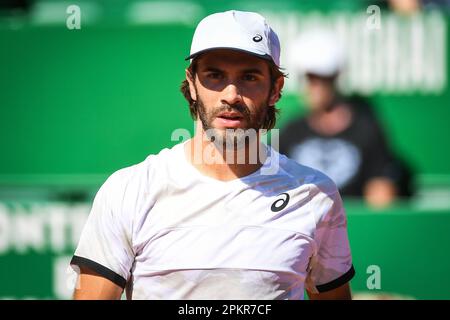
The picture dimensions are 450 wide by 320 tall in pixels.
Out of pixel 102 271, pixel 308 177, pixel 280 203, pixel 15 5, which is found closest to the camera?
pixel 102 271

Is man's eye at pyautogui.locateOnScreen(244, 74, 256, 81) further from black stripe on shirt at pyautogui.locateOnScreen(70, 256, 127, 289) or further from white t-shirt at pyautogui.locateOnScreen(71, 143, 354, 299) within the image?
black stripe on shirt at pyautogui.locateOnScreen(70, 256, 127, 289)

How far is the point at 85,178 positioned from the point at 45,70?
847mm

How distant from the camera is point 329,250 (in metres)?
3.21

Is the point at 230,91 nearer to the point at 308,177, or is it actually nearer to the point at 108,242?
the point at 308,177

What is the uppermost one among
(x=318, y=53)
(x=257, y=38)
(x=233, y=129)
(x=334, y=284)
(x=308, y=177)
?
(x=318, y=53)

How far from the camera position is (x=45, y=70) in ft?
20.9

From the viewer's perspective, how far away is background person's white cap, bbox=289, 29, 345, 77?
6.50 m

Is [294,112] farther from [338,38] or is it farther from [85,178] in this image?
[85,178]

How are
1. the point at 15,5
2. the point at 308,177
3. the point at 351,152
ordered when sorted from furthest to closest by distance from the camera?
the point at 15,5
the point at 351,152
the point at 308,177

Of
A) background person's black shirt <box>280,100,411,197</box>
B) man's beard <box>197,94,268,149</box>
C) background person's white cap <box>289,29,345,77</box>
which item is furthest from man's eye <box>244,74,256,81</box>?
background person's white cap <box>289,29,345,77</box>

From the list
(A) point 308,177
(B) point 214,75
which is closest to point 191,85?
(B) point 214,75

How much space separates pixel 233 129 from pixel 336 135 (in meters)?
3.55

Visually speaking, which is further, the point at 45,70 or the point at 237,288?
the point at 45,70

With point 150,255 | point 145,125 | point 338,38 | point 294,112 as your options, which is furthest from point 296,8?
point 150,255
